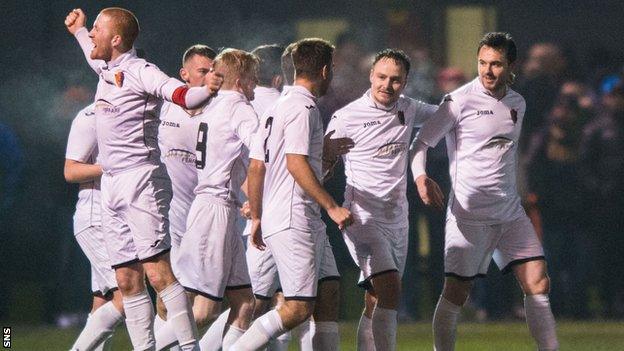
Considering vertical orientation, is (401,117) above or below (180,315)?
above

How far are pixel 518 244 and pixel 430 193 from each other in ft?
2.45

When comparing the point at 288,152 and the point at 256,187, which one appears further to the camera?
the point at 256,187

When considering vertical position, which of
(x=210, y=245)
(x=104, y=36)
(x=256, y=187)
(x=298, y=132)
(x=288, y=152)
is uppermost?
(x=104, y=36)

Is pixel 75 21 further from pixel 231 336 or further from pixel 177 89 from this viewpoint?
pixel 231 336

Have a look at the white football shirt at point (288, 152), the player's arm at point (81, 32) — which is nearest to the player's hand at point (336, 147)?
the white football shirt at point (288, 152)

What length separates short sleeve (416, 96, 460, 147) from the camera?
10648 millimetres

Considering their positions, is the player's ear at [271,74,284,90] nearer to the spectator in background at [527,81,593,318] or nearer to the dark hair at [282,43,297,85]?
the dark hair at [282,43,297,85]

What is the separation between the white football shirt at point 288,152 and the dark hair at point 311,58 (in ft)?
0.34

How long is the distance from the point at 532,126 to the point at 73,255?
472 centimetres

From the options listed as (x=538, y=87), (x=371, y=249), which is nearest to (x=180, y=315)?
(x=371, y=249)

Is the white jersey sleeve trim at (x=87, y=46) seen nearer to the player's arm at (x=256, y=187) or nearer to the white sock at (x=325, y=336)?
the player's arm at (x=256, y=187)

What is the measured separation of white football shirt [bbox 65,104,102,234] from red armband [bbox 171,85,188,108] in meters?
1.58

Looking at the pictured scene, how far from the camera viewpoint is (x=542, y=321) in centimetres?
1046

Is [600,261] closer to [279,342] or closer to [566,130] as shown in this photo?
[566,130]
